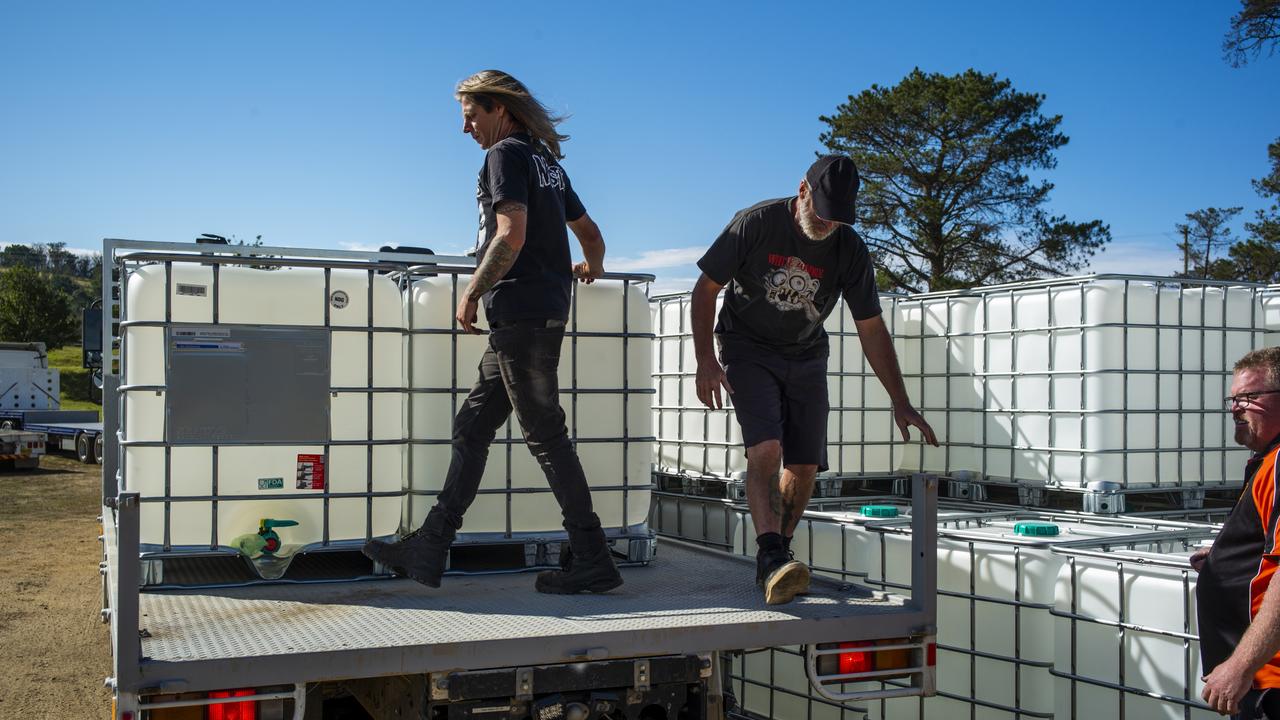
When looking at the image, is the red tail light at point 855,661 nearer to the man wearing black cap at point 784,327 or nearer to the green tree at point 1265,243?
the man wearing black cap at point 784,327

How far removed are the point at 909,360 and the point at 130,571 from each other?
5582mm

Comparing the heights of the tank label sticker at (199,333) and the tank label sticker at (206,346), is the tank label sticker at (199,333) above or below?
above

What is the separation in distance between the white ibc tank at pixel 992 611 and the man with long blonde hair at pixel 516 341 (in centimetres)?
160

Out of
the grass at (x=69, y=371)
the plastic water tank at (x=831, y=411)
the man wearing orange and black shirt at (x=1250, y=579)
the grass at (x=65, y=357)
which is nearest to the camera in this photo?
the man wearing orange and black shirt at (x=1250, y=579)

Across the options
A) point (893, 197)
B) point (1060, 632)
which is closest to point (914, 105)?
point (893, 197)

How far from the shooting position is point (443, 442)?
440cm

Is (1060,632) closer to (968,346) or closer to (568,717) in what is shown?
(568,717)

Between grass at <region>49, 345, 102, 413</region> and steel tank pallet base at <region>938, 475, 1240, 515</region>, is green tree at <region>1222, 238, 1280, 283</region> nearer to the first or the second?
steel tank pallet base at <region>938, 475, 1240, 515</region>

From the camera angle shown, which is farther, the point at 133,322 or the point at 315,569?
the point at 315,569

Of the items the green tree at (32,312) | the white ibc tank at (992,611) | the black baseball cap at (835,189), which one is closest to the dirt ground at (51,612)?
the white ibc tank at (992,611)

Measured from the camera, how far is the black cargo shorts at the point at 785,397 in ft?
14.4

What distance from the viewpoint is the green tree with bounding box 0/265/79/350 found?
6244cm

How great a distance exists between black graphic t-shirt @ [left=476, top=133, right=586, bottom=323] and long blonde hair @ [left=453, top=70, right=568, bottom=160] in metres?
0.07

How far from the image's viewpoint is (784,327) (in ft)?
14.7
